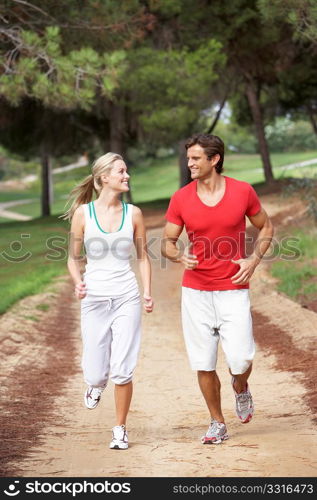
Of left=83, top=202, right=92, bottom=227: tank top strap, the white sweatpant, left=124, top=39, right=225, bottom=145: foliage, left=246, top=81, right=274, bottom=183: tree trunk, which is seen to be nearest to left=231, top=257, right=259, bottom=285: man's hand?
the white sweatpant

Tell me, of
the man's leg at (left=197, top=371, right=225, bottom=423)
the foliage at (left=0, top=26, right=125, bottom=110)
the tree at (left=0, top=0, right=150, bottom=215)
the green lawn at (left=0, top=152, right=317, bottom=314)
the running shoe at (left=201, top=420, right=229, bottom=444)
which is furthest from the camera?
the tree at (left=0, top=0, right=150, bottom=215)

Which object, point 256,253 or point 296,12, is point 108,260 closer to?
point 256,253

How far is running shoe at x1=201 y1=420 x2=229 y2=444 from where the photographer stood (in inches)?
302

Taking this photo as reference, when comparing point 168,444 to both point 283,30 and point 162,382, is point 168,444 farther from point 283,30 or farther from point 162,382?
point 283,30

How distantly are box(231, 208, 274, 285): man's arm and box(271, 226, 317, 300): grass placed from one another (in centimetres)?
842

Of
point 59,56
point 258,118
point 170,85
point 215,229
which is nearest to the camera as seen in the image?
point 215,229

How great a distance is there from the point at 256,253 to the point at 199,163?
32.7 inches

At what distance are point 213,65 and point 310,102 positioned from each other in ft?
43.9

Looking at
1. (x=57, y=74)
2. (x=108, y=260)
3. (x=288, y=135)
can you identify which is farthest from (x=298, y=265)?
(x=288, y=135)

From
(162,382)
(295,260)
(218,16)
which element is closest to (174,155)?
(218,16)

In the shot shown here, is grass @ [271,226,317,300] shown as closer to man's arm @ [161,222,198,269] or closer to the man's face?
man's arm @ [161,222,198,269]

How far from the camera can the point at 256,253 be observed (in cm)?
785

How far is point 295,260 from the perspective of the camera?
67.2 feet

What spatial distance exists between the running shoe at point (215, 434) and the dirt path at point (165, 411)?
88 mm
